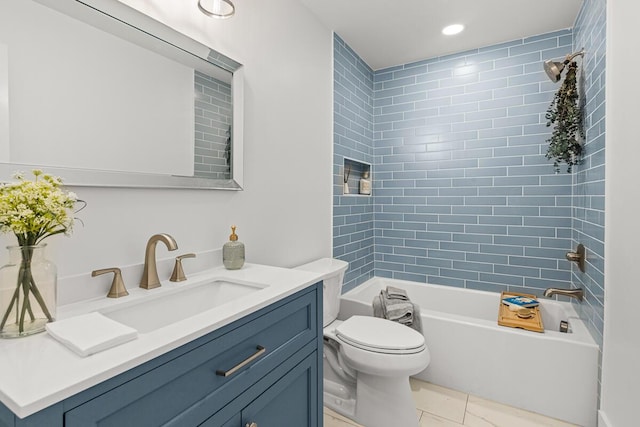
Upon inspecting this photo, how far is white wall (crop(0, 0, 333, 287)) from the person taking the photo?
1173mm

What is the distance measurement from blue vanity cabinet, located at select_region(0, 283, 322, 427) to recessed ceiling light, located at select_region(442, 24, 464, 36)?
2.25 meters

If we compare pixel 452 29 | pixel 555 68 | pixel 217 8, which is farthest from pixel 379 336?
pixel 452 29

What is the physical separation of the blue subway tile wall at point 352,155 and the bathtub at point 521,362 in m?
0.48

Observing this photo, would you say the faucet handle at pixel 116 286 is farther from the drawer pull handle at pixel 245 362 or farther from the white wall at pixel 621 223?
the white wall at pixel 621 223

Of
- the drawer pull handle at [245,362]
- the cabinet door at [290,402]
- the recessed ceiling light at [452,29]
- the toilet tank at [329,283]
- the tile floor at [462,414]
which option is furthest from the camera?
the recessed ceiling light at [452,29]

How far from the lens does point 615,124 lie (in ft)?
5.14

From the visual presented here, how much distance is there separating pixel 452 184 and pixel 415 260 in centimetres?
77

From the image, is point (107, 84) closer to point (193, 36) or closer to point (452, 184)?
point (193, 36)

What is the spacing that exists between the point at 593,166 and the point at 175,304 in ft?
7.54

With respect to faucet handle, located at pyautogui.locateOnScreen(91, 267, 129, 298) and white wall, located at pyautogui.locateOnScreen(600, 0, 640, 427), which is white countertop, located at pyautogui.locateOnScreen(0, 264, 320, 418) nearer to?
faucet handle, located at pyautogui.locateOnScreen(91, 267, 129, 298)

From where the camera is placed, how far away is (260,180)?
6.04 ft

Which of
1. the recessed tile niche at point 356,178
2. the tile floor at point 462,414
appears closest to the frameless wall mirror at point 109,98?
the recessed tile niche at point 356,178

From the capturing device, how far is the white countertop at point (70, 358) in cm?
55

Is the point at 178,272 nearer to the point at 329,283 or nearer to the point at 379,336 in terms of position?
the point at 329,283
